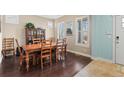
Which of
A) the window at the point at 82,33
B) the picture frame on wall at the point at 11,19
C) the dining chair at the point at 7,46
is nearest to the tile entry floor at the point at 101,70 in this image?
the window at the point at 82,33

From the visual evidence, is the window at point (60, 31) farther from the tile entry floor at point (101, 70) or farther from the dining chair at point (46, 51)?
the tile entry floor at point (101, 70)

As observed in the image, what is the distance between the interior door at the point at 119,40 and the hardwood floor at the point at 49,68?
47 cm

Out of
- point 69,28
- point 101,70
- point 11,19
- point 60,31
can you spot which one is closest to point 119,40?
point 101,70

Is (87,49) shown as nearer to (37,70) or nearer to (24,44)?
(37,70)

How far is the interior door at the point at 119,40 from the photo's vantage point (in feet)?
5.40

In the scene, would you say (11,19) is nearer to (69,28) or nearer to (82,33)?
(69,28)

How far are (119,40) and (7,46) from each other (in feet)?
5.17

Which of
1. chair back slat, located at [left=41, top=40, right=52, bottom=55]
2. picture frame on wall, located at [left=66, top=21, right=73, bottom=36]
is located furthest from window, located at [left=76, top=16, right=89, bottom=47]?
chair back slat, located at [left=41, top=40, right=52, bottom=55]

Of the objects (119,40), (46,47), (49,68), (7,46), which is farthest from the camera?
(46,47)

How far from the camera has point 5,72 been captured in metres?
1.58

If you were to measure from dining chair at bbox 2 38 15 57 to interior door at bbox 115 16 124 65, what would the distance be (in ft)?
4.90

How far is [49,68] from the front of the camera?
1.86 m
